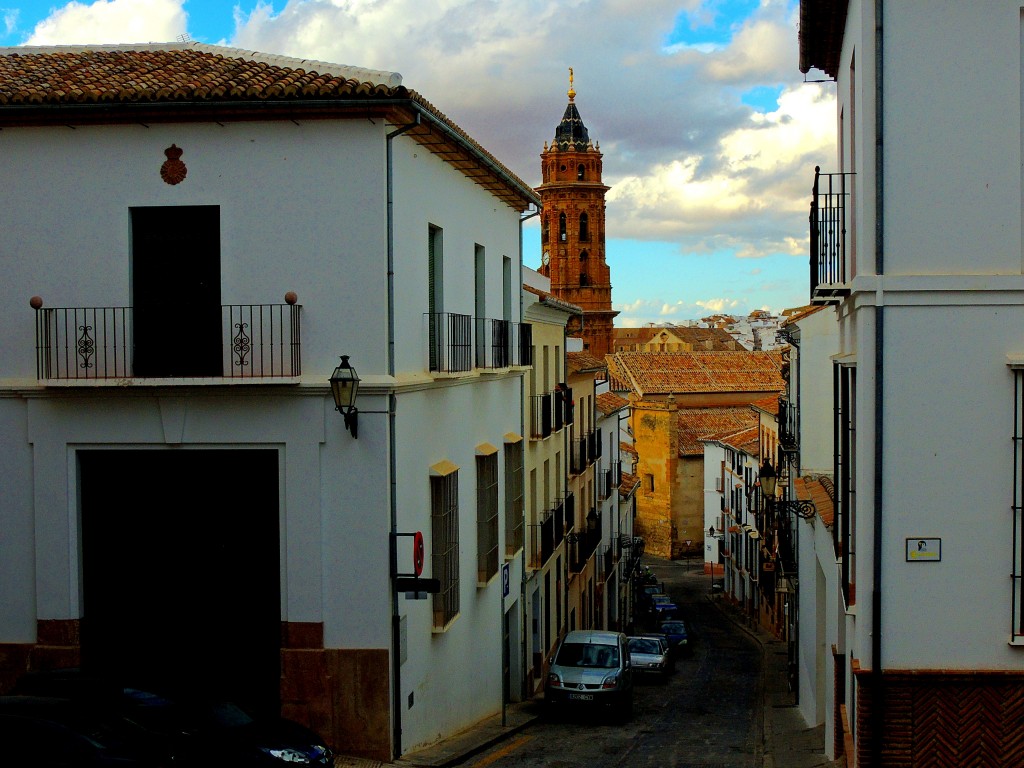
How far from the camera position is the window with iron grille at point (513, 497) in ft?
61.7

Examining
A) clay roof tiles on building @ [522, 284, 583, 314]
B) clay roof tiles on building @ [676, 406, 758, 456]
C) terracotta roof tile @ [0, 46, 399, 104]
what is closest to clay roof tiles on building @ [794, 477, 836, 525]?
clay roof tiles on building @ [522, 284, 583, 314]

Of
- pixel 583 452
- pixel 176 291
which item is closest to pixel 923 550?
pixel 176 291

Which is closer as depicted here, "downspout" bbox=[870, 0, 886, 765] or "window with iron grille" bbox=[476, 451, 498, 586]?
"downspout" bbox=[870, 0, 886, 765]

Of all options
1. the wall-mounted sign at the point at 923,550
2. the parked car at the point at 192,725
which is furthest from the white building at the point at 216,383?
the wall-mounted sign at the point at 923,550

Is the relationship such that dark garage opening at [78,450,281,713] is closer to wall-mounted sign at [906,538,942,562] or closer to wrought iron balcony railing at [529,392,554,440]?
wall-mounted sign at [906,538,942,562]

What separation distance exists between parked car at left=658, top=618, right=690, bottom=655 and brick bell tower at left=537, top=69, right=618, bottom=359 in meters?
38.8

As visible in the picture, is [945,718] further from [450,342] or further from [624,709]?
[624,709]

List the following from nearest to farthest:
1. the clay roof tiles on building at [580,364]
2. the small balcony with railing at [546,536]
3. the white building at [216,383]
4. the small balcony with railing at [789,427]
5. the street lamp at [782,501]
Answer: the white building at [216,383] < the street lamp at [782,501] < the small balcony with railing at [546,536] < the small balcony with railing at [789,427] < the clay roof tiles on building at [580,364]

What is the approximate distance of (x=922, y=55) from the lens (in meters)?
8.81

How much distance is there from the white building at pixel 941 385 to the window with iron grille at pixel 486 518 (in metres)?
7.98

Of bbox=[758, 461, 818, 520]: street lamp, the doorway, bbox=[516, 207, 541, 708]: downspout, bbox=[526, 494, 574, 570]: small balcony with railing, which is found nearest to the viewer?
the doorway

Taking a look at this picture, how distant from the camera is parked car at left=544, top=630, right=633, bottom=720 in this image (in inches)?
719

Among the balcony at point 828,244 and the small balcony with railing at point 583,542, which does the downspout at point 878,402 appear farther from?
the small balcony with railing at point 583,542

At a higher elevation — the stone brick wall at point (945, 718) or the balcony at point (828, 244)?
the balcony at point (828, 244)
